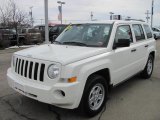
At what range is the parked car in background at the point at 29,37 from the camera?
65.4ft

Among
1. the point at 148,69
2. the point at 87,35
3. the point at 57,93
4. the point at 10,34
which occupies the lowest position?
the point at 148,69

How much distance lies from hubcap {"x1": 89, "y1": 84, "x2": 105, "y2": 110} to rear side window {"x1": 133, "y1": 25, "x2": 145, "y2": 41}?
2.12m

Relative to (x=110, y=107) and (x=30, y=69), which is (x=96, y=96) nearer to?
(x=110, y=107)

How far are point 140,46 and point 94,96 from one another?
230 cm

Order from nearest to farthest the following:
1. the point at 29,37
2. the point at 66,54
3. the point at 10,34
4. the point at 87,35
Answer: the point at 66,54
the point at 87,35
the point at 10,34
the point at 29,37

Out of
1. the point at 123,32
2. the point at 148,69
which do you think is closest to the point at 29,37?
the point at 148,69

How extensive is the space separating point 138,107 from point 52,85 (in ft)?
6.62

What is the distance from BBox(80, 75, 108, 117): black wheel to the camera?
4.13 m

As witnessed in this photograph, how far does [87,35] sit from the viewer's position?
16.9ft

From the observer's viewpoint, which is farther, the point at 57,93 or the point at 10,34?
the point at 10,34

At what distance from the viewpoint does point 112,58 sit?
480 centimetres

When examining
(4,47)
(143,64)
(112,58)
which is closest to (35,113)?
(112,58)

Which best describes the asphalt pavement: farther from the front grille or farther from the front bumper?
the front grille

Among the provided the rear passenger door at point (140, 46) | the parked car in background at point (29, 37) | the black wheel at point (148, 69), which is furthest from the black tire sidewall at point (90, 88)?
the parked car in background at point (29, 37)
